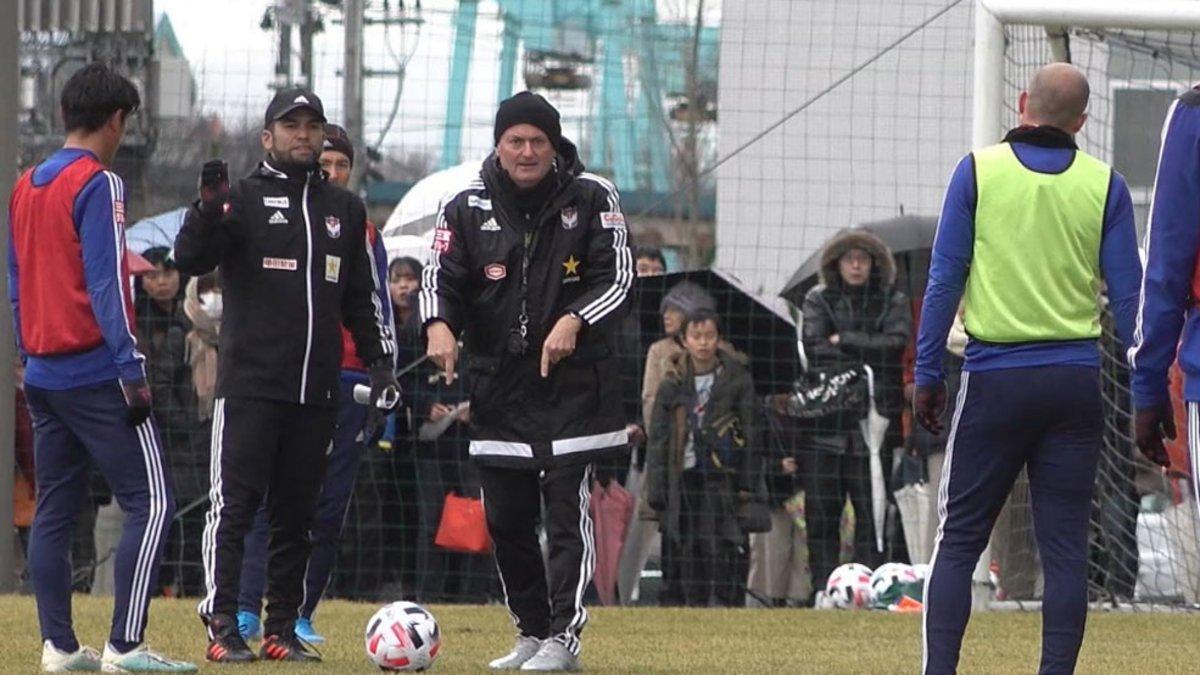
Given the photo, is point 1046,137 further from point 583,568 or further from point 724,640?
point 724,640

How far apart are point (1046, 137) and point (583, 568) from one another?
7.40ft

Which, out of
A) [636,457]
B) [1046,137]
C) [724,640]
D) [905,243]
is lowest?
[724,640]

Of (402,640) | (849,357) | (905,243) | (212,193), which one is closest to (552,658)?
(402,640)

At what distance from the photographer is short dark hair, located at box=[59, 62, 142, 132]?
7223 mm

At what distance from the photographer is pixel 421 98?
15805mm

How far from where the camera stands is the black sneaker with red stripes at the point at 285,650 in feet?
25.8

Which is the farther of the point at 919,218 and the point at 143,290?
the point at 919,218

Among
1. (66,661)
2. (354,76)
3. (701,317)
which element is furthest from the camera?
(354,76)

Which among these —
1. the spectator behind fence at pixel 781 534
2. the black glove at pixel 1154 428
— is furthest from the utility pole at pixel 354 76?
the black glove at pixel 1154 428

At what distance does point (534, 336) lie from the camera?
767 cm

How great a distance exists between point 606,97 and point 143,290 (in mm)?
7282

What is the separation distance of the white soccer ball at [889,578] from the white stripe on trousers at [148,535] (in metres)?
4.81

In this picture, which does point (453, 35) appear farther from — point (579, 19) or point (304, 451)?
point (304, 451)

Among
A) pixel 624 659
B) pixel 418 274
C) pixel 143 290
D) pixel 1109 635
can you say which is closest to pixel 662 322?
pixel 418 274
